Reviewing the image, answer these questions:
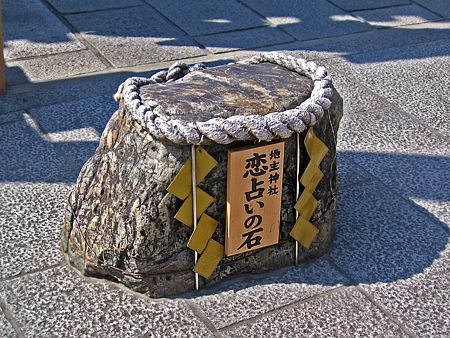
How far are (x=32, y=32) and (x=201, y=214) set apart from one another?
3057mm

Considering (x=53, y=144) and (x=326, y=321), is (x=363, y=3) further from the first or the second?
(x=326, y=321)

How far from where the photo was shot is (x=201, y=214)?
292 centimetres

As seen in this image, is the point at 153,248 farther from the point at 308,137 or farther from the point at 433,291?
the point at 433,291

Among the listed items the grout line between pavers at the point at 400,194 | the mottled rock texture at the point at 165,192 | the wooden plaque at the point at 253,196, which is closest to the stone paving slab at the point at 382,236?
the grout line between pavers at the point at 400,194

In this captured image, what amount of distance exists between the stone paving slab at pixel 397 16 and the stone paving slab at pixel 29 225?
3.24m

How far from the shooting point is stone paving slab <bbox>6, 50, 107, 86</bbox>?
486 cm

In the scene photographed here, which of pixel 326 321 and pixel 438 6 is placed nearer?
pixel 326 321

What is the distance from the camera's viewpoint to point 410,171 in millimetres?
4012

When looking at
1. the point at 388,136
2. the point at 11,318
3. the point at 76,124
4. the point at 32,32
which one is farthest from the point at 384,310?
the point at 32,32

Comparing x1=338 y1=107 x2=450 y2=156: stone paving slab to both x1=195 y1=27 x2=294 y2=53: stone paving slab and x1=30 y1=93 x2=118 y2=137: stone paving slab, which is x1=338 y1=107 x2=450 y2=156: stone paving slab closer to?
x1=195 y1=27 x2=294 y2=53: stone paving slab

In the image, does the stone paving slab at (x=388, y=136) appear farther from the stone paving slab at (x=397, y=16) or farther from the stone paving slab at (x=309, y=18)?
the stone paving slab at (x=397, y=16)

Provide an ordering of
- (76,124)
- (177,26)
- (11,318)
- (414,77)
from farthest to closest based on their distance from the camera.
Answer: (177,26)
(414,77)
(76,124)
(11,318)

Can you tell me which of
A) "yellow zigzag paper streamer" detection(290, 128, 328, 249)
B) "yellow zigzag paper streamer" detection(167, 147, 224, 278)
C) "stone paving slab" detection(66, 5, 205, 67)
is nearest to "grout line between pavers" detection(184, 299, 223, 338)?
"yellow zigzag paper streamer" detection(167, 147, 224, 278)

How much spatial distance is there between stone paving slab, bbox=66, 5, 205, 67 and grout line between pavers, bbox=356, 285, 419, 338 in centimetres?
259
